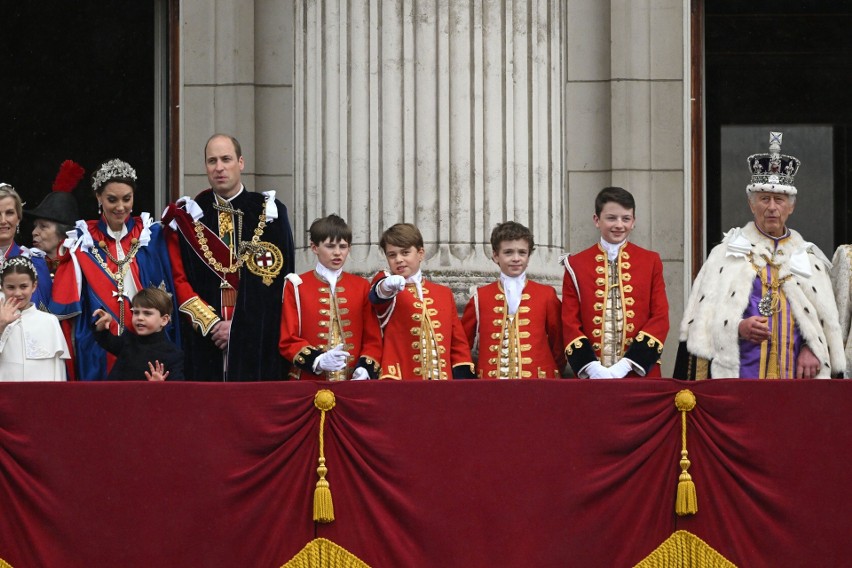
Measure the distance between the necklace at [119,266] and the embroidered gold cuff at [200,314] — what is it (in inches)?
11.8

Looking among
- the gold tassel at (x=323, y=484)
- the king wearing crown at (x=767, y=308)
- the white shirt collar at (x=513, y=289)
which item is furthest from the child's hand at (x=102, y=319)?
the king wearing crown at (x=767, y=308)

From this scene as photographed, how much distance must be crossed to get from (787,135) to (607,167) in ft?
6.45

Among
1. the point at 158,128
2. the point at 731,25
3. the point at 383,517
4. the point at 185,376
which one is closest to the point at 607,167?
the point at 731,25

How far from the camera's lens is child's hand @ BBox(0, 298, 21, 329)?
8.54m

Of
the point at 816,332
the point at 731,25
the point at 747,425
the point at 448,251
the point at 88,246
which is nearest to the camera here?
the point at 747,425

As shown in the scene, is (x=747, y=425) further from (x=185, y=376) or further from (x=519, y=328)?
(x=185, y=376)

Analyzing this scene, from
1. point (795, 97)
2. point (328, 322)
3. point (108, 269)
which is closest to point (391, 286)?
point (328, 322)

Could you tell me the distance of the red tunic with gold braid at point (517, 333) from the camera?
29.4 feet

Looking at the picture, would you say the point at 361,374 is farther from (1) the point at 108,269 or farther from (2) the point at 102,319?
(1) the point at 108,269

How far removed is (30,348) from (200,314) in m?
0.84

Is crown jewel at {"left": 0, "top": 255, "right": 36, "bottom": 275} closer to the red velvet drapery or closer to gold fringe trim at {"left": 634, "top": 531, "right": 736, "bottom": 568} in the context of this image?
the red velvet drapery

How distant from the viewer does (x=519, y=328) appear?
29.6 ft

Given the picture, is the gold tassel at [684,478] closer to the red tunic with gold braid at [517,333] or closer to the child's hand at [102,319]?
the red tunic with gold braid at [517,333]

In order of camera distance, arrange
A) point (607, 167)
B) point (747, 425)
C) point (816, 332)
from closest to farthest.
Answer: point (747, 425)
point (816, 332)
point (607, 167)
